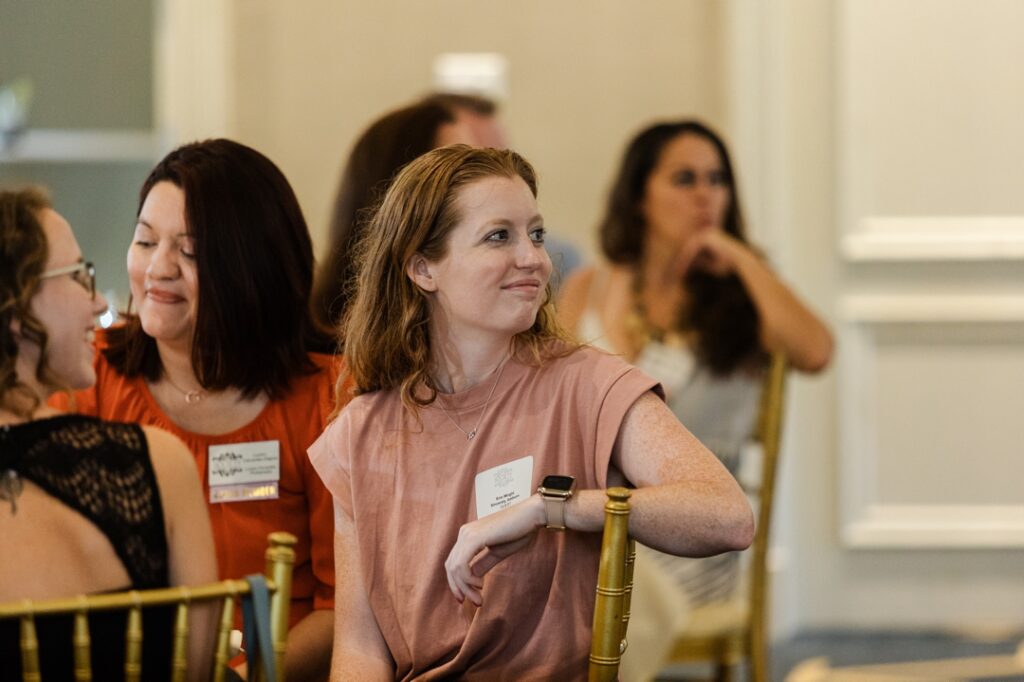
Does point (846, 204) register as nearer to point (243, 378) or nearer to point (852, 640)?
point (852, 640)

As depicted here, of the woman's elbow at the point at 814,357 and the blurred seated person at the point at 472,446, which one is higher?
the blurred seated person at the point at 472,446

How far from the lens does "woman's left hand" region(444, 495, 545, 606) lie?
155 centimetres

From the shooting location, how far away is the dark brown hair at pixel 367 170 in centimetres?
236

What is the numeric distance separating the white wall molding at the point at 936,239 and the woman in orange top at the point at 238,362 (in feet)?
8.21

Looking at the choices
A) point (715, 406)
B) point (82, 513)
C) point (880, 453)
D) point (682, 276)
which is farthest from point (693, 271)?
point (82, 513)

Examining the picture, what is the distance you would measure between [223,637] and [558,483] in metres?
0.41

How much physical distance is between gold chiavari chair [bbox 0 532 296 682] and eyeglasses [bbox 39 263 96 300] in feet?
1.74

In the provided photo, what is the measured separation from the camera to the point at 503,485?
5.53ft

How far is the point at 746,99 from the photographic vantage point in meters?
4.12

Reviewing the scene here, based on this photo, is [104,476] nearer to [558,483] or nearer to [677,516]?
[558,483]

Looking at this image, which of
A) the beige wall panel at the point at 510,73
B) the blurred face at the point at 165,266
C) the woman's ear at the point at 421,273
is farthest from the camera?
the beige wall panel at the point at 510,73

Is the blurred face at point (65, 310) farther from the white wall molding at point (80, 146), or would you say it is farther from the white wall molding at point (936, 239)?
the white wall molding at point (936, 239)

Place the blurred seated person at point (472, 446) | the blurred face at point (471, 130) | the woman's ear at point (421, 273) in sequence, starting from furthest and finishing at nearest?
the blurred face at point (471, 130) → the woman's ear at point (421, 273) → the blurred seated person at point (472, 446)

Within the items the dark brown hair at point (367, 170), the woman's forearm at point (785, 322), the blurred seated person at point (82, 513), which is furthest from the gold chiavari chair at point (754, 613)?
the blurred seated person at point (82, 513)
